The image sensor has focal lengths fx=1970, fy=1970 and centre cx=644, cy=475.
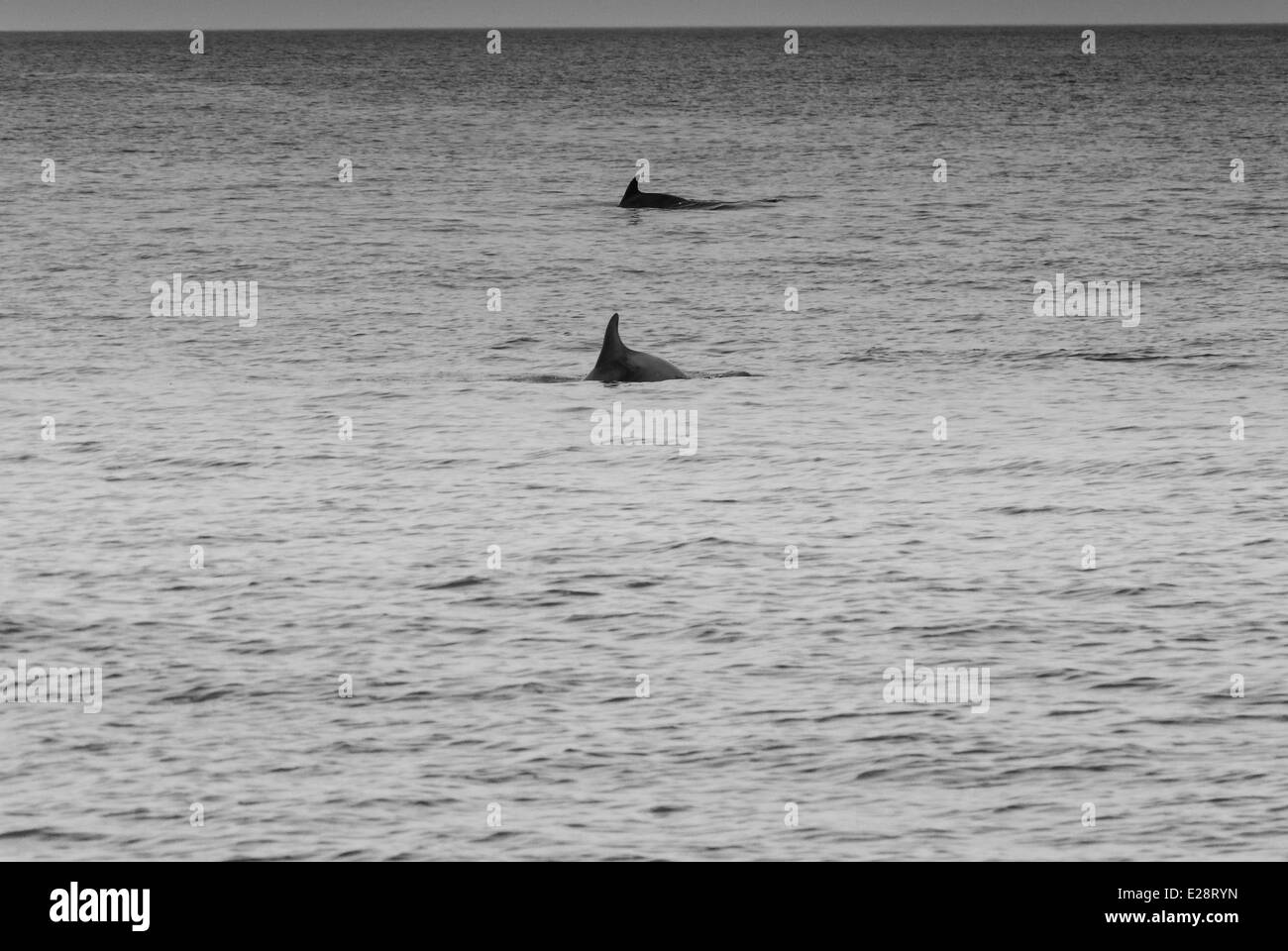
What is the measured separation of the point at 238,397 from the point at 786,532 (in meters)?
13.7

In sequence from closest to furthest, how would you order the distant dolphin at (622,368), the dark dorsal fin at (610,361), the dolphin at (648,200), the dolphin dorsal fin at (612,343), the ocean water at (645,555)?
1. the ocean water at (645,555)
2. the dolphin dorsal fin at (612,343)
3. the dark dorsal fin at (610,361)
4. the distant dolphin at (622,368)
5. the dolphin at (648,200)

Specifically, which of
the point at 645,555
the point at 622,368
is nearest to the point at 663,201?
the point at 622,368

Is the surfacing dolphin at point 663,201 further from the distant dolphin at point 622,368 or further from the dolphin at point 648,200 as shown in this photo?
the distant dolphin at point 622,368

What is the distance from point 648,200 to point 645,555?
50834 millimetres

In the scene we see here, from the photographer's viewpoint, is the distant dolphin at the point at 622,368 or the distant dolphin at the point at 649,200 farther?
the distant dolphin at the point at 649,200

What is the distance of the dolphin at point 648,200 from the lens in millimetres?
71938

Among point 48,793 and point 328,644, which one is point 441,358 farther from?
point 48,793

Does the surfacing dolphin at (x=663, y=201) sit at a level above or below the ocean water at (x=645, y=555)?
above

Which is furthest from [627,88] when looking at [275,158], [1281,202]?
[1281,202]

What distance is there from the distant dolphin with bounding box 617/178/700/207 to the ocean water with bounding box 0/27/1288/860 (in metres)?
12.0

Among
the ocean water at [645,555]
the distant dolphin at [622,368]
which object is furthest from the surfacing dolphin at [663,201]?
the distant dolphin at [622,368]

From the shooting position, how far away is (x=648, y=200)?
7275cm

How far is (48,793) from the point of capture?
15445mm

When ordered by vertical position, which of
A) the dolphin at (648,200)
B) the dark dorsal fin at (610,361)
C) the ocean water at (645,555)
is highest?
the dolphin at (648,200)
